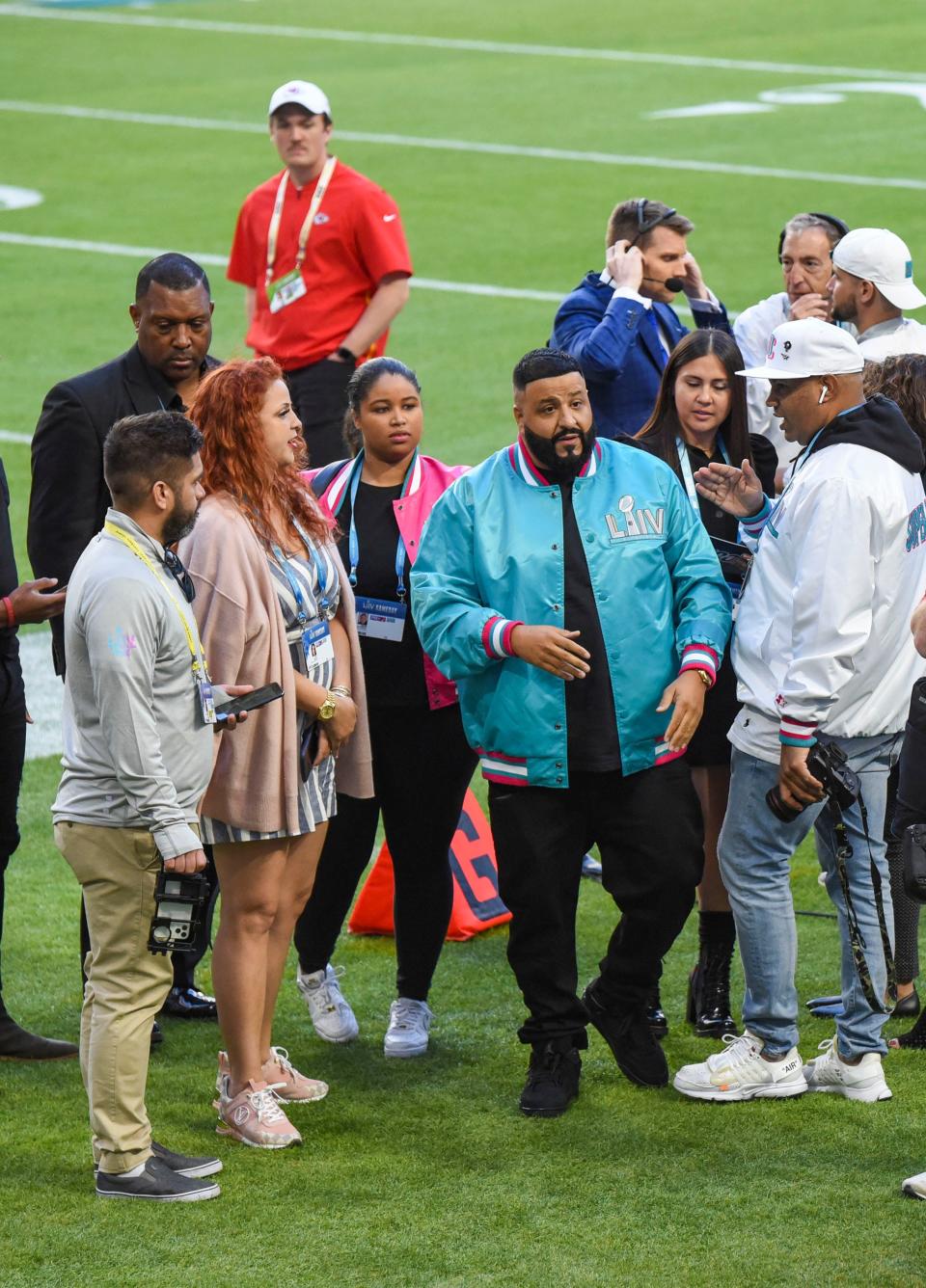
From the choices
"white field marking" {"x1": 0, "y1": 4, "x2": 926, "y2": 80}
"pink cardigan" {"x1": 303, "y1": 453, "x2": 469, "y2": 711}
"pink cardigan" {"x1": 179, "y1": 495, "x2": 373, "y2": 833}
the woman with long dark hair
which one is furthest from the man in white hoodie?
"white field marking" {"x1": 0, "y1": 4, "x2": 926, "y2": 80}

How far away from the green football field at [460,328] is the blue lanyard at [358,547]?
1.38 meters

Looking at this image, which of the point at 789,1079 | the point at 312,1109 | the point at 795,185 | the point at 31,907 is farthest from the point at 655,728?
the point at 795,185

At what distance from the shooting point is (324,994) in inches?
237

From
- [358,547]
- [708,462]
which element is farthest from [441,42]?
[358,547]

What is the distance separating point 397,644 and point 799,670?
1.34 m

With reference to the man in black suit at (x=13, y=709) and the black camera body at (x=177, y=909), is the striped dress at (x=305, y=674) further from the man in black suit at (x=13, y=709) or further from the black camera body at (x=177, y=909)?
the man in black suit at (x=13, y=709)

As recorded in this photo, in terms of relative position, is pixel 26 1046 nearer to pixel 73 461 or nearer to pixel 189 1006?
pixel 189 1006

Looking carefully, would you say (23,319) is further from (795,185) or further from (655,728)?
(655,728)

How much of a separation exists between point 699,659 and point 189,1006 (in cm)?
203

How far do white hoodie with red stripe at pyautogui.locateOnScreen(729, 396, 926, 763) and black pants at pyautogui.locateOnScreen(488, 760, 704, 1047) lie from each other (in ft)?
0.99

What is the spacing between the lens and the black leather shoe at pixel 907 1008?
6.01 meters

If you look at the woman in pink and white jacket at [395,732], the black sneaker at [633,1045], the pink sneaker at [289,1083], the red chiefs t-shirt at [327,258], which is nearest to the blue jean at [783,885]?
the black sneaker at [633,1045]

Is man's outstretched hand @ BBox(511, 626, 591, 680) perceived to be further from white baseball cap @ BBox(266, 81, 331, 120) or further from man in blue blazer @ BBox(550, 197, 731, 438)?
white baseball cap @ BBox(266, 81, 331, 120)

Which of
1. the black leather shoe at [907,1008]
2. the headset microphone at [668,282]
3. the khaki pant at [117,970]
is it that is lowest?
the black leather shoe at [907,1008]
